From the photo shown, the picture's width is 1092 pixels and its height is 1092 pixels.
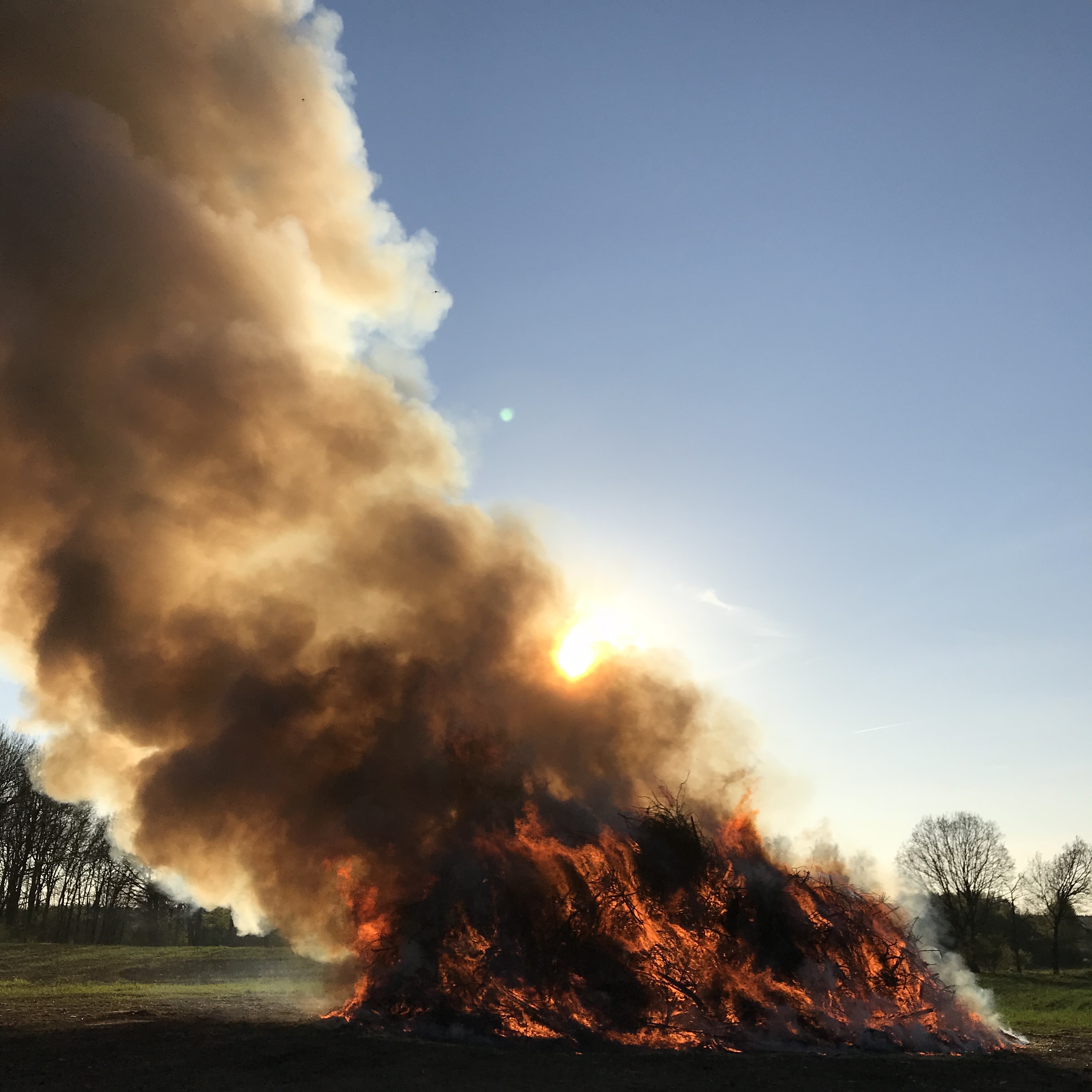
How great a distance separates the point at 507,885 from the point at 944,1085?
962cm

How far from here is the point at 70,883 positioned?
6022 cm

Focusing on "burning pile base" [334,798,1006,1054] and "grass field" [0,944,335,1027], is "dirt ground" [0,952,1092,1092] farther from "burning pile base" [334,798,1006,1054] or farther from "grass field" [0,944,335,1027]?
"grass field" [0,944,335,1027]

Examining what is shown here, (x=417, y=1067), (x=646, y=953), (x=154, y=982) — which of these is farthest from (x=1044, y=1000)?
(x=154, y=982)

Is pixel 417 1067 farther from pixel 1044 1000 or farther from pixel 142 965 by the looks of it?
pixel 1044 1000

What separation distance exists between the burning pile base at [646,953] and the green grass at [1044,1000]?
7.82m

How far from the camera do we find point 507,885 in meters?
19.4

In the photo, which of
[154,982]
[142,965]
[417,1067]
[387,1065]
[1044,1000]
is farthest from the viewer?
[142,965]

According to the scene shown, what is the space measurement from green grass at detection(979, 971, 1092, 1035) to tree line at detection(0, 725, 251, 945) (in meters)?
47.4

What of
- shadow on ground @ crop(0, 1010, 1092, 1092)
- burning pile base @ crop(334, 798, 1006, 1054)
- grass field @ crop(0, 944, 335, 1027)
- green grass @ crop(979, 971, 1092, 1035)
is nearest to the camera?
shadow on ground @ crop(0, 1010, 1092, 1092)

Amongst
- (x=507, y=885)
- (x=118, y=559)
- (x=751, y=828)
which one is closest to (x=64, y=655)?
(x=118, y=559)

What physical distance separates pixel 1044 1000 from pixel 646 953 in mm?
27957

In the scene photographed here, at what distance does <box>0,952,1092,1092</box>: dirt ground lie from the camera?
1309cm

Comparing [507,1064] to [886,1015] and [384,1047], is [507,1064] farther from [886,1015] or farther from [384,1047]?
[886,1015]

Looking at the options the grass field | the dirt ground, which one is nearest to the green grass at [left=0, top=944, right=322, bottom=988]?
the grass field
